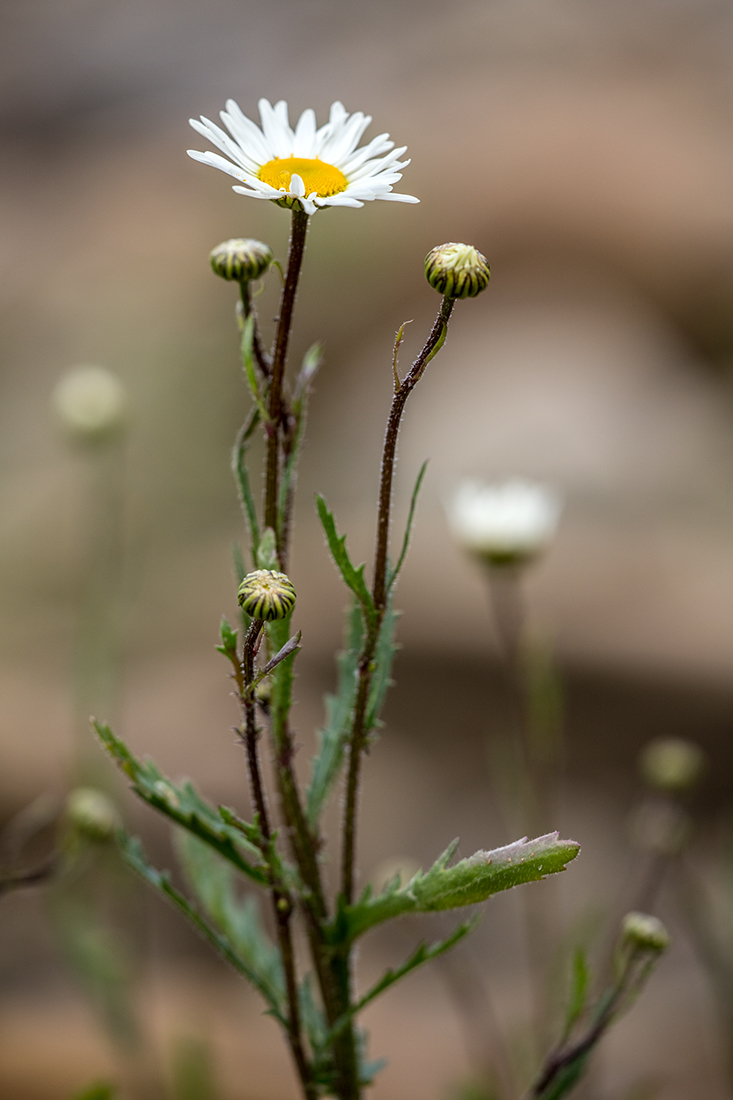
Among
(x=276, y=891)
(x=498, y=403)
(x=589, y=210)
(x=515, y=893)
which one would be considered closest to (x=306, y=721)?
(x=515, y=893)

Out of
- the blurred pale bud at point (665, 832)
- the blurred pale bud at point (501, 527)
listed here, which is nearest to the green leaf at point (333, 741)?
the blurred pale bud at point (665, 832)

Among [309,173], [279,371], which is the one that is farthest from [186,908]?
[309,173]

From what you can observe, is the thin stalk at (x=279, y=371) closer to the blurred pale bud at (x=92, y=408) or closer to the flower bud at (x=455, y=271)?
the flower bud at (x=455, y=271)

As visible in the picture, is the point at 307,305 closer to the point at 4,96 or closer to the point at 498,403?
the point at 498,403

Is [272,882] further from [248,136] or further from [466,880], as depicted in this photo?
[248,136]

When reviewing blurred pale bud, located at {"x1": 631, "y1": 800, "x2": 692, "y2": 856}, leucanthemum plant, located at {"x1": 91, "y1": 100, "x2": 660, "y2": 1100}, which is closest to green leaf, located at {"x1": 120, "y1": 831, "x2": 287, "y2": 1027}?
leucanthemum plant, located at {"x1": 91, "y1": 100, "x2": 660, "y2": 1100}

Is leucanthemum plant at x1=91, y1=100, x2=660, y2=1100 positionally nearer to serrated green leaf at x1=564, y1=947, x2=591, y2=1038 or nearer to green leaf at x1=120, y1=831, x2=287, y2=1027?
green leaf at x1=120, y1=831, x2=287, y2=1027

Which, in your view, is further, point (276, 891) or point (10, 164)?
point (10, 164)

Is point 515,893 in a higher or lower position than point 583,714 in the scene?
lower
